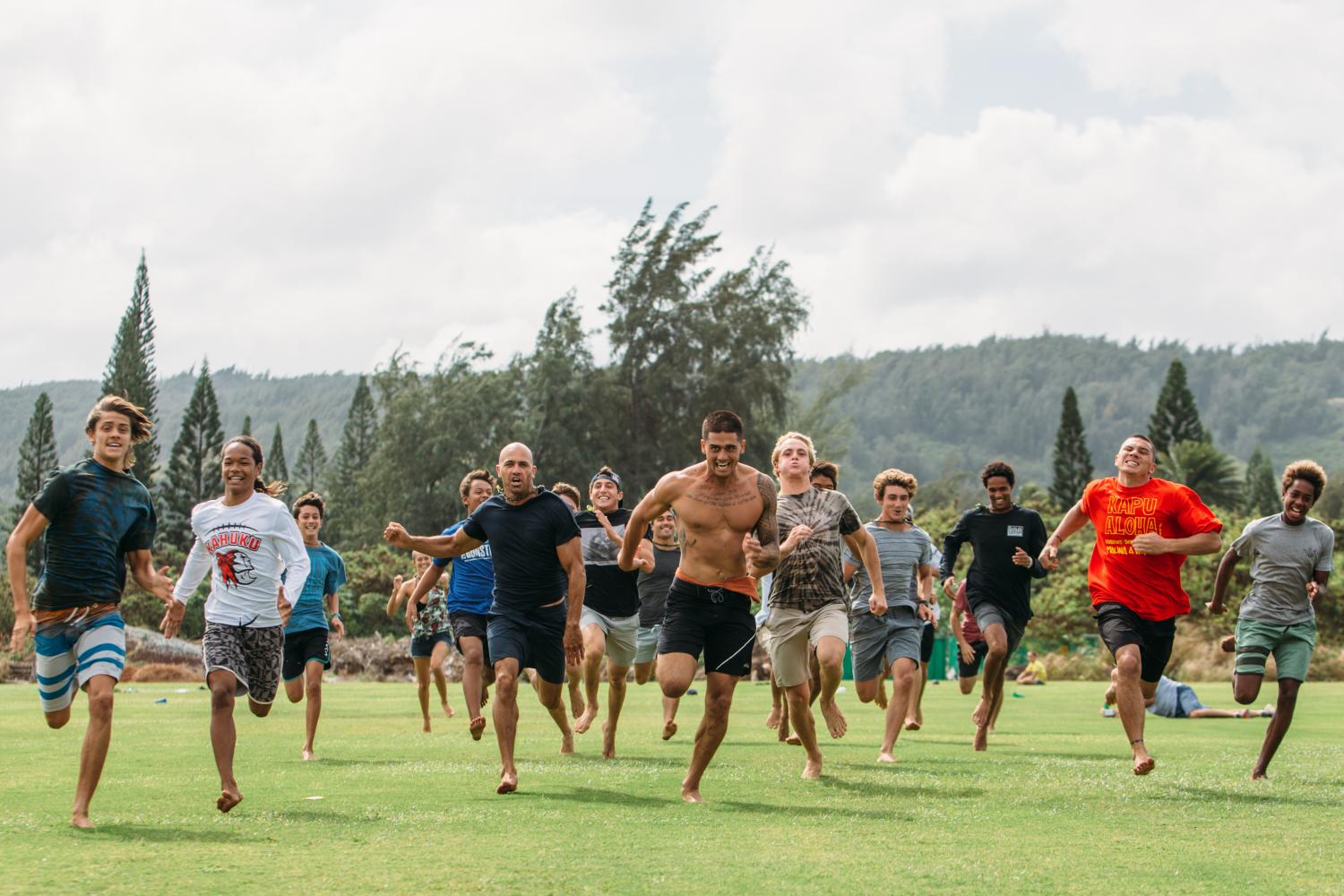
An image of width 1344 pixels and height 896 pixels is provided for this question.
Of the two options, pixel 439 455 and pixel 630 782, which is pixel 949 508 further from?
pixel 630 782

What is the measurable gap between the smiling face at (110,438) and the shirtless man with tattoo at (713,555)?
2.69 metres

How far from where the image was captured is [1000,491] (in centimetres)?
1210

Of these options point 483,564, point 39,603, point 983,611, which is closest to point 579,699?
point 483,564

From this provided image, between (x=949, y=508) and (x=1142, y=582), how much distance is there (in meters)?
43.9

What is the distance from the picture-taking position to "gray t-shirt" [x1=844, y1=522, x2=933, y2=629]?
11877 mm

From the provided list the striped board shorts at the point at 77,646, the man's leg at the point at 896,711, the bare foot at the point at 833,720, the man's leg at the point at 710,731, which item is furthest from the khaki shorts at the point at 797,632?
the striped board shorts at the point at 77,646

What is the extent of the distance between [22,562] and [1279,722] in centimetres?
747

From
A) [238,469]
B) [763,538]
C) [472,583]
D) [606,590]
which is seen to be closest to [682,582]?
[763,538]

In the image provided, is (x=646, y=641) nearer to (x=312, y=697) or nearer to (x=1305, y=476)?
(x=312, y=697)

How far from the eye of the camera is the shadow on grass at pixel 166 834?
6.78 meters

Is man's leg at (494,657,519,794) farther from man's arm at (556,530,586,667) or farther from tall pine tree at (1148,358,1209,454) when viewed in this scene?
tall pine tree at (1148,358,1209,454)

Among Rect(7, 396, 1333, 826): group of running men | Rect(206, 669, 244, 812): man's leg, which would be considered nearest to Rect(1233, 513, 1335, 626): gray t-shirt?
Rect(7, 396, 1333, 826): group of running men

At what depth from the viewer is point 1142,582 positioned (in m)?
9.46

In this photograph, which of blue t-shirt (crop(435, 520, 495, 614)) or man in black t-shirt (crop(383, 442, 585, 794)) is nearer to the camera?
man in black t-shirt (crop(383, 442, 585, 794))
